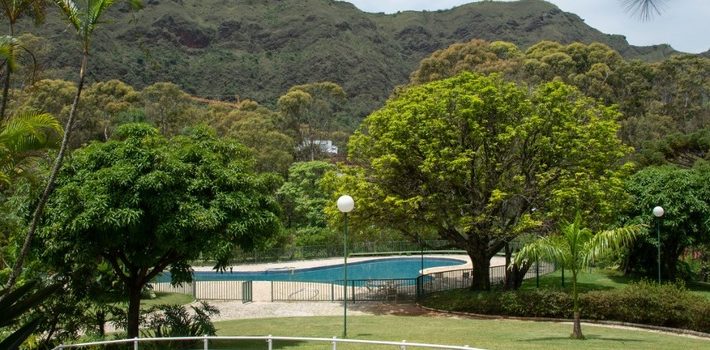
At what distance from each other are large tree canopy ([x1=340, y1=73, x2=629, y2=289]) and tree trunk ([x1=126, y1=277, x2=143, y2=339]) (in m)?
9.39

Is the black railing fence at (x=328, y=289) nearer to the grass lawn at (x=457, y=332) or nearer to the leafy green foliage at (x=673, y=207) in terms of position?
the grass lawn at (x=457, y=332)

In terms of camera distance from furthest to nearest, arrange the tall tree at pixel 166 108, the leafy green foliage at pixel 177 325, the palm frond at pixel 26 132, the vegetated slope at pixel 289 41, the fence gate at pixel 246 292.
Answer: the vegetated slope at pixel 289 41
the tall tree at pixel 166 108
the fence gate at pixel 246 292
the leafy green foliage at pixel 177 325
the palm frond at pixel 26 132

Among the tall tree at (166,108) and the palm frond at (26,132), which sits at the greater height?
the tall tree at (166,108)

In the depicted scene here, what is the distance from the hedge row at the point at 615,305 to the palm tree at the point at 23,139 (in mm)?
14609

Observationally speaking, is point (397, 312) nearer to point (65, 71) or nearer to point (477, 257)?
point (477, 257)

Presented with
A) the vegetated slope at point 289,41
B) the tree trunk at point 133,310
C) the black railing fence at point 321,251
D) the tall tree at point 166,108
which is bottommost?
the black railing fence at point 321,251

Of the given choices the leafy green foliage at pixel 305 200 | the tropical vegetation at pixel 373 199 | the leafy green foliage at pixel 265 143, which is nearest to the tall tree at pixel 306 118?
the leafy green foliage at pixel 265 143

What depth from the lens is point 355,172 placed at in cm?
2533

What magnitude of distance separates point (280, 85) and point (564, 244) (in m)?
115

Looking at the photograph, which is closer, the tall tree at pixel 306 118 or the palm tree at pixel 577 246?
the palm tree at pixel 577 246

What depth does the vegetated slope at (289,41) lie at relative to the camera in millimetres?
117500

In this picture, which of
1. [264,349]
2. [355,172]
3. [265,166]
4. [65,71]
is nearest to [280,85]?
[65,71]

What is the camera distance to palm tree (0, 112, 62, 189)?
A: 1118cm

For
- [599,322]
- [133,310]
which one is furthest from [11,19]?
[599,322]
